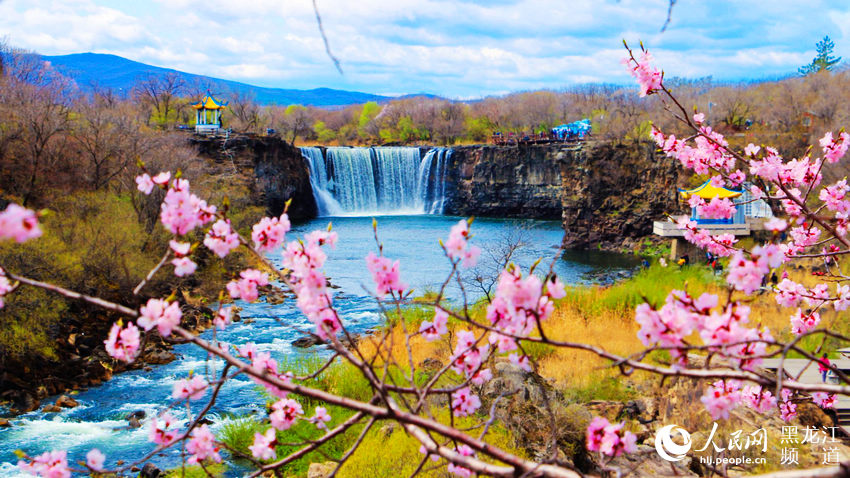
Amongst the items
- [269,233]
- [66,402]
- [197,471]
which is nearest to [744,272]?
[269,233]

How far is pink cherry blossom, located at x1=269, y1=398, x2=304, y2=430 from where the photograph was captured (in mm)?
2422

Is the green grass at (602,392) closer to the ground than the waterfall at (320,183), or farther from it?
closer to the ground

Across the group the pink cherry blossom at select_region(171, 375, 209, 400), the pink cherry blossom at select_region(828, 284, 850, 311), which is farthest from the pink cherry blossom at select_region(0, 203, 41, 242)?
the pink cherry blossom at select_region(828, 284, 850, 311)

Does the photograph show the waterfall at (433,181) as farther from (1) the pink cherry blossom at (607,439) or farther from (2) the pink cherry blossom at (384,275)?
(1) the pink cherry blossom at (607,439)

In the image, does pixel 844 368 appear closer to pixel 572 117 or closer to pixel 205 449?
pixel 205 449

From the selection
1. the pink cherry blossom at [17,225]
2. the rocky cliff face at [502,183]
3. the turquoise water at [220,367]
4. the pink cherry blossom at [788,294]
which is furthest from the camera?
the rocky cliff face at [502,183]

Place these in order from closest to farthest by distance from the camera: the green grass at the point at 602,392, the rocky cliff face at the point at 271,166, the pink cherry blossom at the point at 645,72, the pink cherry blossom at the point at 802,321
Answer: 1. the pink cherry blossom at the point at 645,72
2. the pink cherry blossom at the point at 802,321
3. the green grass at the point at 602,392
4. the rocky cliff face at the point at 271,166

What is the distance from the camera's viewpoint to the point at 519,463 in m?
1.52

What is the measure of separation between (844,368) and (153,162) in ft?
67.5

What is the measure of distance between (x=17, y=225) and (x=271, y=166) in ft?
127

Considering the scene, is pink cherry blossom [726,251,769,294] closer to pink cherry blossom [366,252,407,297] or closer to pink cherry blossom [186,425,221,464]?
pink cherry blossom [366,252,407,297]

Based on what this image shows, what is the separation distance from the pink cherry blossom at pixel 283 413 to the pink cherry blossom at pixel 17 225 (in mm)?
1317

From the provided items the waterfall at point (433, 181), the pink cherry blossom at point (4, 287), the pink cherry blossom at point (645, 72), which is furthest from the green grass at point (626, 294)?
the waterfall at point (433, 181)

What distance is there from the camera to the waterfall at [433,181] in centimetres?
4275
